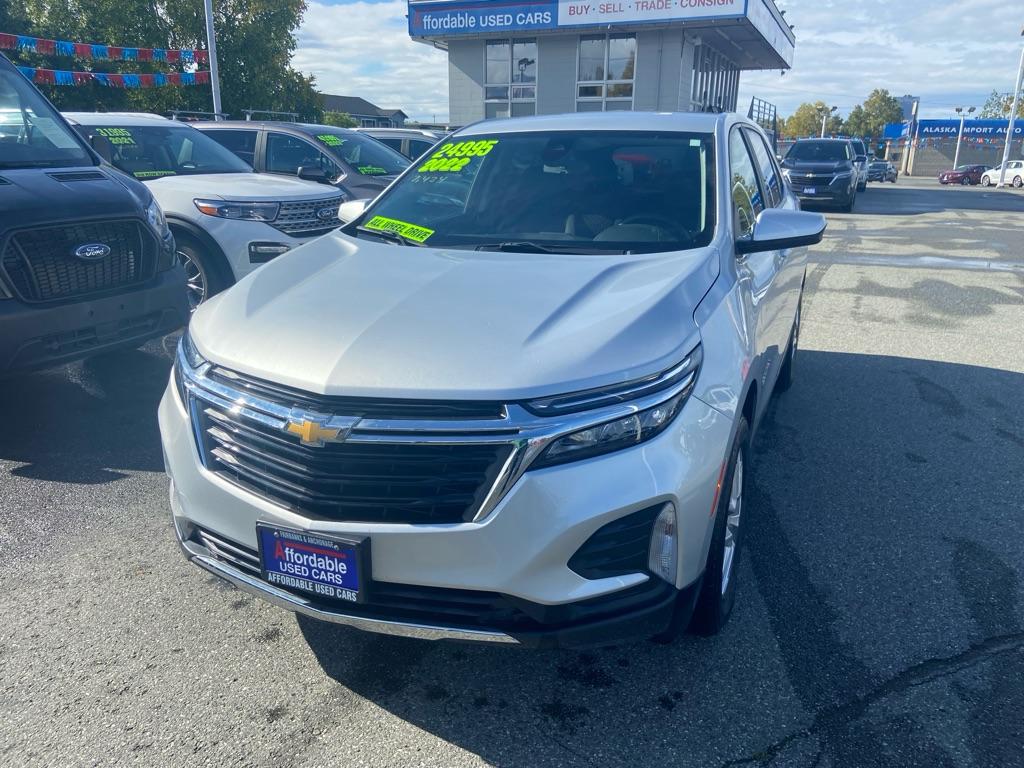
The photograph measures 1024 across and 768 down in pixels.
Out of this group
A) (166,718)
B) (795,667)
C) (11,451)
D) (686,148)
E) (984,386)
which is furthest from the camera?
(984,386)

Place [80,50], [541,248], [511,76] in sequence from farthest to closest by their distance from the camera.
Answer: [511,76] < [80,50] < [541,248]

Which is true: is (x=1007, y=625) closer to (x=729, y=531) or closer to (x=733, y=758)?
(x=729, y=531)

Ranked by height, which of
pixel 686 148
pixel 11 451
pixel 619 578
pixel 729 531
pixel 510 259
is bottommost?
pixel 11 451

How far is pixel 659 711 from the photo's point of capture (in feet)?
8.27

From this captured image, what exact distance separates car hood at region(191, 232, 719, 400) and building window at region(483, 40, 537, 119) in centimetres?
2438

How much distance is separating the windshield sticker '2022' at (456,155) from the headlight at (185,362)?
5.78 ft

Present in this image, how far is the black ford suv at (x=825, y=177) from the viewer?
20359 mm

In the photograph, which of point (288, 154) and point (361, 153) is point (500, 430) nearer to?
point (288, 154)

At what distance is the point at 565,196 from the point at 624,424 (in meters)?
1.76

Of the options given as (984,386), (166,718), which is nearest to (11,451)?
(166,718)

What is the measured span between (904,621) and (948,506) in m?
1.23

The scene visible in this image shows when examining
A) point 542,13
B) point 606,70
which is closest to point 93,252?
point 542,13

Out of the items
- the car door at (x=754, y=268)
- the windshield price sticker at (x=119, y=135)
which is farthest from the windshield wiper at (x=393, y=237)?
the windshield price sticker at (x=119, y=135)

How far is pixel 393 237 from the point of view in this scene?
141 inches
